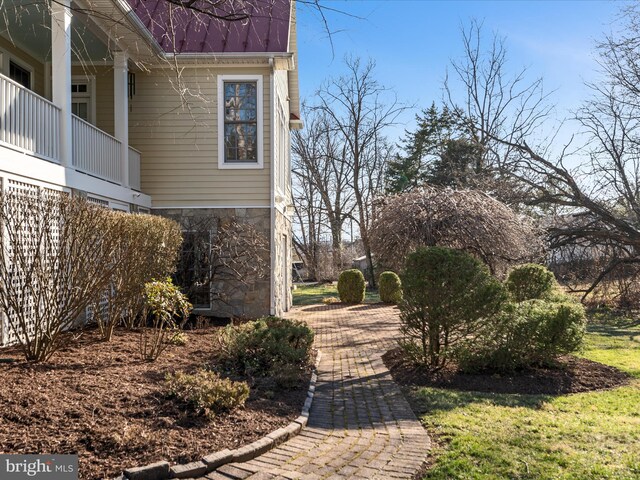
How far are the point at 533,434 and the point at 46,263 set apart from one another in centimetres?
543

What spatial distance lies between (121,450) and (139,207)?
8.36m

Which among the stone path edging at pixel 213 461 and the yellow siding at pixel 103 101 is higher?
the yellow siding at pixel 103 101

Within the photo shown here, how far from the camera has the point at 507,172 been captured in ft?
55.9

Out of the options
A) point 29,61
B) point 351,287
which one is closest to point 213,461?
point 29,61

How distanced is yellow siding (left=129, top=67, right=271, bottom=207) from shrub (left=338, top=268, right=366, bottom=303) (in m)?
8.18

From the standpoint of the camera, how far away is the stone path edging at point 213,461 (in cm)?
348

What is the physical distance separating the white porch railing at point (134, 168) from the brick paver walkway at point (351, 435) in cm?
586

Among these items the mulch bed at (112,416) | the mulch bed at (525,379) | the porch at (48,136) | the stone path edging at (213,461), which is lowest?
the mulch bed at (525,379)

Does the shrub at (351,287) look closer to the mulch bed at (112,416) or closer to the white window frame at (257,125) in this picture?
the white window frame at (257,125)

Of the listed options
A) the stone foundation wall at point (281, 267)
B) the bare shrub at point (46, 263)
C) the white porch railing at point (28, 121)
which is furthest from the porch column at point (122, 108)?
the bare shrub at point (46, 263)

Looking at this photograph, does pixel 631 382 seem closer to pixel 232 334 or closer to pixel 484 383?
pixel 484 383

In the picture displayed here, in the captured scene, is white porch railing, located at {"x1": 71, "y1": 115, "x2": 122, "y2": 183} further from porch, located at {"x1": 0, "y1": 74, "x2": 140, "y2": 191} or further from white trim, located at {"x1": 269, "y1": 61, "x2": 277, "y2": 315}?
white trim, located at {"x1": 269, "y1": 61, "x2": 277, "y2": 315}

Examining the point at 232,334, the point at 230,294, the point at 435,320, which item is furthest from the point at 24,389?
the point at 230,294

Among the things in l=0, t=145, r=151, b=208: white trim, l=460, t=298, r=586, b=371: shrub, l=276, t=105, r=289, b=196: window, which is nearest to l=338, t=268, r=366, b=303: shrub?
l=276, t=105, r=289, b=196: window
